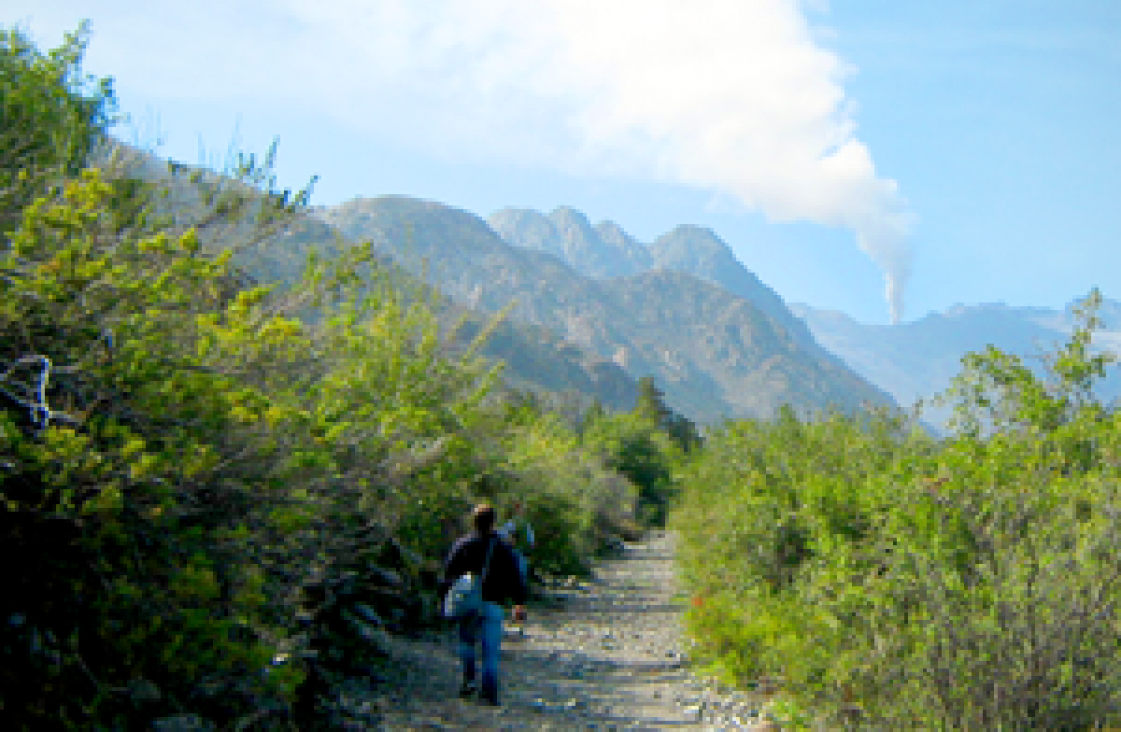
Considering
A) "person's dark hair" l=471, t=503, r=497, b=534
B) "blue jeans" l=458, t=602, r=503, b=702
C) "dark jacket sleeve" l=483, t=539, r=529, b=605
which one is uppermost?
"person's dark hair" l=471, t=503, r=497, b=534

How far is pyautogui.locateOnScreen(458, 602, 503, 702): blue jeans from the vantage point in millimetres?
8633

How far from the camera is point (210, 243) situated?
593cm

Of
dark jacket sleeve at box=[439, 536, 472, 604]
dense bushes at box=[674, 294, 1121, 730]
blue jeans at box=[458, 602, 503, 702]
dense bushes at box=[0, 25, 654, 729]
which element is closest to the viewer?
dense bushes at box=[0, 25, 654, 729]

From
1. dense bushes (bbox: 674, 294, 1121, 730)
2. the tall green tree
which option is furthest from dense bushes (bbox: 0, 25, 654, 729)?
dense bushes (bbox: 674, 294, 1121, 730)

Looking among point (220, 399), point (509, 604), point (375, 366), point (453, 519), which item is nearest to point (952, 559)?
point (220, 399)

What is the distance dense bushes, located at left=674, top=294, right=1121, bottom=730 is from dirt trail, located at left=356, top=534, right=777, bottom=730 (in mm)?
935

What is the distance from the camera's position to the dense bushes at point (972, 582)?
19.3ft

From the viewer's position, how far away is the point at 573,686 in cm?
1109

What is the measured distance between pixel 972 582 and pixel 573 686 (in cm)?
607

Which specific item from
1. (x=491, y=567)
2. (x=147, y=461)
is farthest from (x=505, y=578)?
(x=147, y=461)

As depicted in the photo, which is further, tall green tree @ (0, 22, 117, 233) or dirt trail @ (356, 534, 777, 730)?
dirt trail @ (356, 534, 777, 730)

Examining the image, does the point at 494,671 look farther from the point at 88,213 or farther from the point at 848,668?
the point at 88,213

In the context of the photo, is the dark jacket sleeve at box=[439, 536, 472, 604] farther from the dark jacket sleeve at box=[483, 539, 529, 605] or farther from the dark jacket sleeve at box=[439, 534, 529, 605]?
the dark jacket sleeve at box=[483, 539, 529, 605]

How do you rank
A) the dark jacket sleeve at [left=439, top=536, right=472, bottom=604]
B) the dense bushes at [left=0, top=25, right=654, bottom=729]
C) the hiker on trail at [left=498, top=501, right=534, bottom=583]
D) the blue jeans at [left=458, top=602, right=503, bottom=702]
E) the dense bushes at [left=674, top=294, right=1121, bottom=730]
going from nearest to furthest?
1. the dense bushes at [left=0, top=25, right=654, bottom=729]
2. the dense bushes at [left=674, top=294, right=1121, bottom=730]
3. the blue jeans at [left=458, top=602, right=503, bottom=702]
4. the dark jacket sleeve at [left=439, top=536, right=472, bottom=604]
5. the hiker on trail at [left=498, top=501, right=534, bottom=583]
